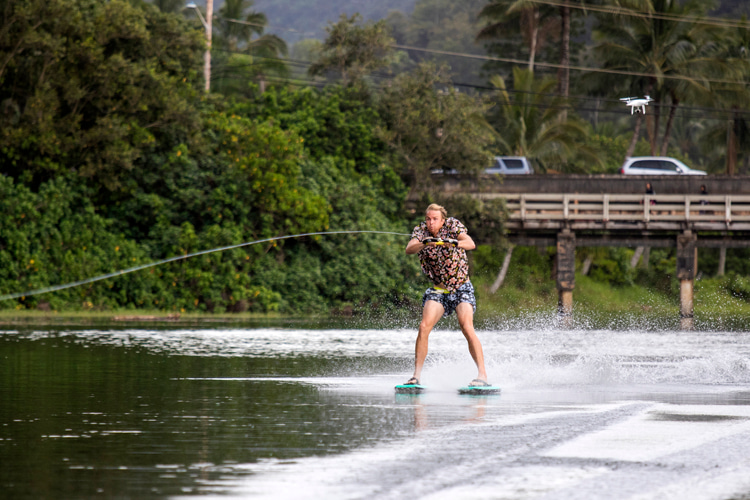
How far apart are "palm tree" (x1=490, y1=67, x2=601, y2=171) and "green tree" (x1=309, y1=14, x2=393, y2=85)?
7983 millimetres

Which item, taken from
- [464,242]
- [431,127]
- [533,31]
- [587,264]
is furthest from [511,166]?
[464,242]

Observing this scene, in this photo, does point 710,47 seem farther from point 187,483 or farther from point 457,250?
point 187,483

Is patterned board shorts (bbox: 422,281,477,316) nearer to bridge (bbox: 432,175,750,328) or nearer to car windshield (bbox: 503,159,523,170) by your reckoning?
bridge (bbox: 432,175,750,328)

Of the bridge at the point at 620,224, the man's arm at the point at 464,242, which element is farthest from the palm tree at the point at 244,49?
the man's arm at the point at 464,242

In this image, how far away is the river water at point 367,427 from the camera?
5.68 metres

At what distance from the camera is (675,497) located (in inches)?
210

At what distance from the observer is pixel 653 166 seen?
44.4 meters

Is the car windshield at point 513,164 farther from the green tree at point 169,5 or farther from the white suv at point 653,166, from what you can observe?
the green tree at point 169,5

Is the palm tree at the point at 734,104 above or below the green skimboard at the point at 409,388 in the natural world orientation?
above

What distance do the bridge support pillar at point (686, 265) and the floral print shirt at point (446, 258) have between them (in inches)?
1068

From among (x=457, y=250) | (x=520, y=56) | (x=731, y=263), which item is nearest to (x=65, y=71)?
(x=457, y=250)

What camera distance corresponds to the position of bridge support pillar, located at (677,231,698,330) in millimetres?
36156

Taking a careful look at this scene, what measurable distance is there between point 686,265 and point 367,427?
30.3m

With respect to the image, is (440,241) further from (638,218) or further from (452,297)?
(638,218)
